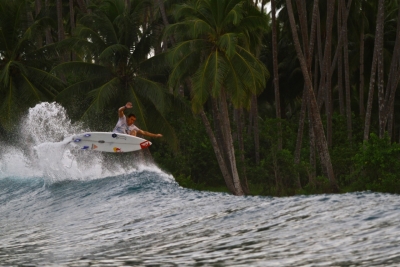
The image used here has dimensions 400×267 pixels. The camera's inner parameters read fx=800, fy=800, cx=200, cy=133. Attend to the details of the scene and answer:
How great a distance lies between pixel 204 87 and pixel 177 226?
12800 mm

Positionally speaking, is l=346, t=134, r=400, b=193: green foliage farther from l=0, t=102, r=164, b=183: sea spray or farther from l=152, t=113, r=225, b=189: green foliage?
l=152, t=113, r=225, b=189: green foliage

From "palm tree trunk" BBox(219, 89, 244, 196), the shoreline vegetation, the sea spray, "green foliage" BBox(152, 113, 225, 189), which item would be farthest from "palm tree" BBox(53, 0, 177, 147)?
"green foliage" BBox(152, 113, 225, 189)

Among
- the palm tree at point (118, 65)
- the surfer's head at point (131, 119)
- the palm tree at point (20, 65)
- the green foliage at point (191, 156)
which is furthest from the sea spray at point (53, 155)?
the green foliage at point (191, 156)

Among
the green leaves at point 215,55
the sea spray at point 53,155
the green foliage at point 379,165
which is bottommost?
the green foliage at point 379,165

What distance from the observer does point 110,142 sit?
23.9 m

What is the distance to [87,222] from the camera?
655 inches

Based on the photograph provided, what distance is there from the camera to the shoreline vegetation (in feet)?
90.9

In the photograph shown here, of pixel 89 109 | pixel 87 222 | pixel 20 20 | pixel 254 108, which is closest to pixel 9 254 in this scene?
pixel 87 222

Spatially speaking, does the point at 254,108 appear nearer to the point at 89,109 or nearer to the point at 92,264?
the point at 89,109

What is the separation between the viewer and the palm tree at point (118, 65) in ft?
99.8

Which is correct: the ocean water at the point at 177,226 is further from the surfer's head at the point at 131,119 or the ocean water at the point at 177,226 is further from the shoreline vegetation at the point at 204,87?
the shoreline vegetation at the point at 204,87

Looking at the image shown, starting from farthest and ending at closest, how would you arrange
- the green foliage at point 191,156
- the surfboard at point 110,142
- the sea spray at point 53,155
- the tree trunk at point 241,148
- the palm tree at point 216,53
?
the green foliage at point 191,156 < the tree trunk at point 241,148 < the palm tree at point 216,53 < the sea spray at point 53,155 < the surfboard at point 110,142

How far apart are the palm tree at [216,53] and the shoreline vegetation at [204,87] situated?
39 mm

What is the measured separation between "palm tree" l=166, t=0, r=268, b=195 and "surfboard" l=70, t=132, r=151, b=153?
13.8 feet
